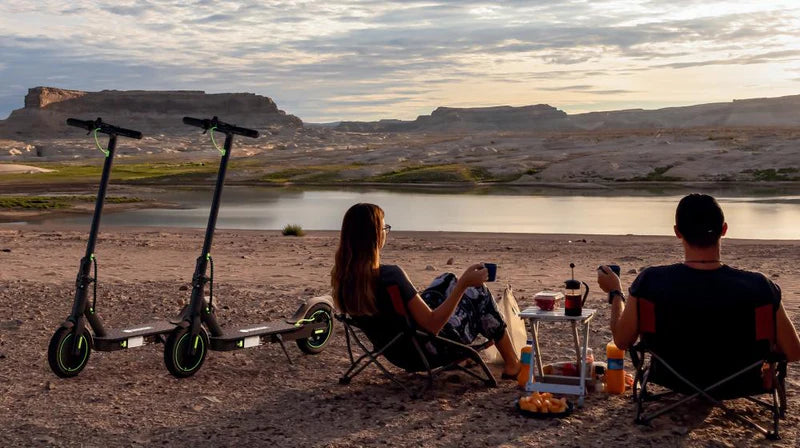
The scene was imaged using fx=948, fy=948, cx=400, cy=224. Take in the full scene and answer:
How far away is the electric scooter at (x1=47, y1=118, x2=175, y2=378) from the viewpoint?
6660 mm

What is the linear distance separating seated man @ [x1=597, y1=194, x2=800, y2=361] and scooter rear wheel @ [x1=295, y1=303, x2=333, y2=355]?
123 inches

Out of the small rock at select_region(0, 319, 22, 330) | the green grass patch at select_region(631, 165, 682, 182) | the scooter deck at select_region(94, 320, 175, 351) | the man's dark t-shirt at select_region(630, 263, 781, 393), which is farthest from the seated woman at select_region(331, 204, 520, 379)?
the green grass patch at select_region(631, 165, 682, 182)

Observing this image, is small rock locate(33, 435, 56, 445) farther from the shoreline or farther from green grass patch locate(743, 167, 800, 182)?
green grass patch locate(743, 167, 800, 182)

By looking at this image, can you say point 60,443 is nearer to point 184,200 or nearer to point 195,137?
point 184,200

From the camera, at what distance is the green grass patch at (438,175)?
58844 millimetres

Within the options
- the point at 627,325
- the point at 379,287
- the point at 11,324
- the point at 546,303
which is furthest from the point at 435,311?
the point at 11,324

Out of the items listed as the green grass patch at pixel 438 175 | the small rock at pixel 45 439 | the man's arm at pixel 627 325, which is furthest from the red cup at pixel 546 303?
the green grass patch at pixel 438 175

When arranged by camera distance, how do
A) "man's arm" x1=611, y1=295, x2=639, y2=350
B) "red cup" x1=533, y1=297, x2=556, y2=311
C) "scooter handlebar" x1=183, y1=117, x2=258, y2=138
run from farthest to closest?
"scooter handlebar" x1=183, y1=117, x2=258, y2=138 → "red cup" x1=533, y1=297, x2=556, y2=311 → "man's arm" x1=611, y1=295, x2=639, y2=350

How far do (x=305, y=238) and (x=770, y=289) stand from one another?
18273 mm

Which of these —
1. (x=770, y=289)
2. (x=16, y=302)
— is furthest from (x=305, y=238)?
(x=770, y=289)

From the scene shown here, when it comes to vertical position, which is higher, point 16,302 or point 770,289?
point 770,289

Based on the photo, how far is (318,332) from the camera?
7.80 metres

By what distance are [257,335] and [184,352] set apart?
0.60m

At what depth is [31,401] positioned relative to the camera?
6.38 metres
